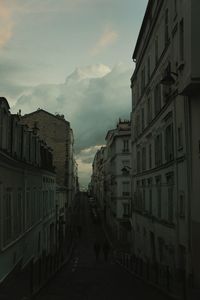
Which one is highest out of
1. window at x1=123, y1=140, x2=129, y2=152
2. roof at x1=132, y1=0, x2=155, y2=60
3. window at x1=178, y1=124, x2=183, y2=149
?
roof at x1=132, y1=0, x2=155, y2=60

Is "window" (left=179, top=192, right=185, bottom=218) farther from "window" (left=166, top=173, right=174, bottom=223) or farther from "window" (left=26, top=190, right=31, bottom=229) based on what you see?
"window" (left=26, top=190, right=31, bottom=229)

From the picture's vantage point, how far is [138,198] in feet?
130

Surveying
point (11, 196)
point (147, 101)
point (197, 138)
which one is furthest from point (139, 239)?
point (197, 138)

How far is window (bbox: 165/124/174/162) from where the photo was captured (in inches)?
950

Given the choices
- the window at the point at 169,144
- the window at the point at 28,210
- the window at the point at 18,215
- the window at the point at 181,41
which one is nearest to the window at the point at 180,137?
the window at the point at 169,144

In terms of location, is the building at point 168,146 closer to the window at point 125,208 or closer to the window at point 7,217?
the window at point 7,217

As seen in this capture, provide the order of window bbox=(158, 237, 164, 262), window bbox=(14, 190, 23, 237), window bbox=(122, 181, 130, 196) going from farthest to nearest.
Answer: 1. window bbox=(122, 181, 130, 196)
2. window bbox=(158, 237, 164, 262)
3. window bbox=(14, 190, 23, 237)

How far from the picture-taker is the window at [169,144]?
79.2ft

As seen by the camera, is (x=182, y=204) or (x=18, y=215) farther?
(x=18, y=215)

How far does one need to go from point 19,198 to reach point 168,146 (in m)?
7.58

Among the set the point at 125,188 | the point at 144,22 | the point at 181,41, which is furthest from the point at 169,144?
the point at 125,188

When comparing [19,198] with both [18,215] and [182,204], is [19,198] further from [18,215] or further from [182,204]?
[182,204]

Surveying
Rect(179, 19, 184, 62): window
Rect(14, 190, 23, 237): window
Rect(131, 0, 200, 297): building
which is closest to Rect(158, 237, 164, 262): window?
Rect(131, 0, 200, 297): building

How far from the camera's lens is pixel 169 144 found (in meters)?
25.3
